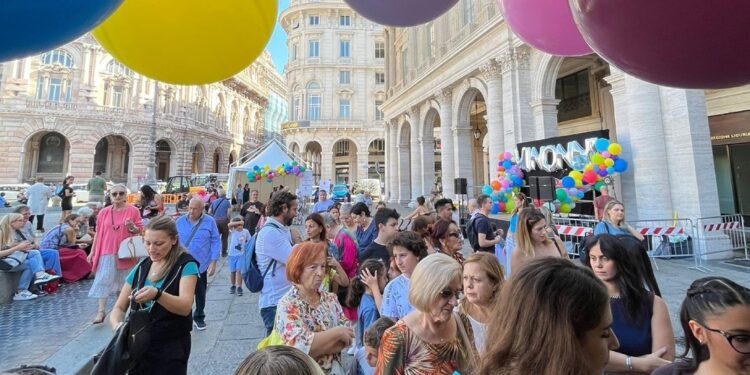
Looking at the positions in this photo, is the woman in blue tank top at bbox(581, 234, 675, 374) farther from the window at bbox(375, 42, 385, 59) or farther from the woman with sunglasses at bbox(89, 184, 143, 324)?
the window at bbox(375, 42, 385, 59)

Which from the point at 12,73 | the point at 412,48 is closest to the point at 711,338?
the point at 412,48

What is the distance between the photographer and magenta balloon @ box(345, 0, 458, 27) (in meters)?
1.80

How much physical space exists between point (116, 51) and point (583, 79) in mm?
17661

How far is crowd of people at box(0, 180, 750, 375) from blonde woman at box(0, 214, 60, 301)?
5.01 m

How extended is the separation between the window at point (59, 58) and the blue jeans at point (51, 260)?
35425 mm

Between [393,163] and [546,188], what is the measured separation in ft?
55.7

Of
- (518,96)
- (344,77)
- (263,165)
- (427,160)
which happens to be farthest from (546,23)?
(344,77)

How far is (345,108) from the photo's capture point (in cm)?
3975

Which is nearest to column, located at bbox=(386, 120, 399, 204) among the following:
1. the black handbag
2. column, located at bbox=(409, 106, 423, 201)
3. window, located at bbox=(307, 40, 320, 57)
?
column, located at bbox=(409, 106, 423, 201)

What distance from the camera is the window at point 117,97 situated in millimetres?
33188

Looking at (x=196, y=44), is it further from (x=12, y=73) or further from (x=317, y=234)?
(x=12, y=73)

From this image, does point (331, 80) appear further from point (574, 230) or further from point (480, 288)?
point (480, 288)

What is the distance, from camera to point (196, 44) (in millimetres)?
1635

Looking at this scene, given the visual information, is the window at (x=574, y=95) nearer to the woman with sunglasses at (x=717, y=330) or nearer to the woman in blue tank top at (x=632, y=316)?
the woman in blue tank top at (x=632, y=316)
